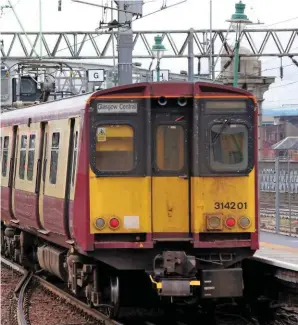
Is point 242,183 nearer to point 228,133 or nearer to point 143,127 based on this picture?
point 228,133

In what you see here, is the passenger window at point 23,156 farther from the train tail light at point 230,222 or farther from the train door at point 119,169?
the train tail light at point 230,222

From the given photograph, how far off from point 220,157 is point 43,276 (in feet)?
22.2

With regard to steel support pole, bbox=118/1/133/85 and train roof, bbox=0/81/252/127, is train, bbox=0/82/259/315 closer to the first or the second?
train roof, bbox=0/81/252/127

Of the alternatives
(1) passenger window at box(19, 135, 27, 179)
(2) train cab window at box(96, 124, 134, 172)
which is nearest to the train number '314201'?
(2) train cab window at box(96, 124, 134, 172)

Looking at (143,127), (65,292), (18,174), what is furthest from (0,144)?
(143,127)

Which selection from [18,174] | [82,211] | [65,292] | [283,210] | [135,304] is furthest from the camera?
[283,210]

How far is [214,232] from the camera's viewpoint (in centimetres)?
1185

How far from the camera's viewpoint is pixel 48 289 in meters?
16.2

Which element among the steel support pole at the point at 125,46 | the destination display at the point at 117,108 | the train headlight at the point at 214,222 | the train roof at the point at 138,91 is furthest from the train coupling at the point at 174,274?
the steel support pole at the point at 125,46

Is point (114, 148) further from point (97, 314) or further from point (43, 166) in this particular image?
point (43, 166)

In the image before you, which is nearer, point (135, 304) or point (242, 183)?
point (242, 183)

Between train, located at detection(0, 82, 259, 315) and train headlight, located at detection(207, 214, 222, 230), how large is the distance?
0.04ft

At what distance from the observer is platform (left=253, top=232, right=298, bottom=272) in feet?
41.4

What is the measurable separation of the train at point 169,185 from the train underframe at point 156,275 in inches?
0.6
